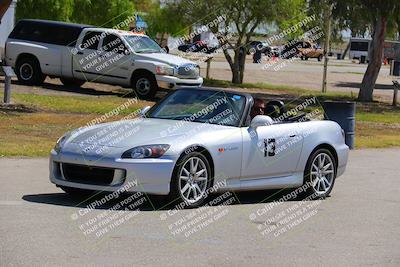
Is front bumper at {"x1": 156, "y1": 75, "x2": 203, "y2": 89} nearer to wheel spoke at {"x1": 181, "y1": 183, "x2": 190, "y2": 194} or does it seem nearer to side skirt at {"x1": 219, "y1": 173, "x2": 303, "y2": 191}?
side skirt at {"x1": 219, "y1": 173, "x2": 303, "y2": 191}

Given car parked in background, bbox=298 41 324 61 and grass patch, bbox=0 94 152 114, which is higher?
Result: grass patch, bbox=0 94 152 114

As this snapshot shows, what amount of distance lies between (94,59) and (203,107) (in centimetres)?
1693

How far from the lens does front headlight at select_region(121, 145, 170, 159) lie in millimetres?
9570

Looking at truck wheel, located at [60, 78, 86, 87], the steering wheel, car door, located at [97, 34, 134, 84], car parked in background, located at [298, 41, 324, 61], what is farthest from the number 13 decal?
car parked in background, located at [298, 41, 324, 61]

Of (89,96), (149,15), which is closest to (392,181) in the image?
(89,96)

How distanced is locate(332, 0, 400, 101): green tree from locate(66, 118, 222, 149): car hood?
23.7m

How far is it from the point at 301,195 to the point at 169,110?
205 centimetres

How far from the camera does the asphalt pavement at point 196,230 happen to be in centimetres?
757

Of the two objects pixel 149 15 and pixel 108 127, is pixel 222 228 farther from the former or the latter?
pixel 149 15

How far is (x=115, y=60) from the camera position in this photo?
89.5 feet

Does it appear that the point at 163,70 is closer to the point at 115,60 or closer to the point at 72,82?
the point at 115,60

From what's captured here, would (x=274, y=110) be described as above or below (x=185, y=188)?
above

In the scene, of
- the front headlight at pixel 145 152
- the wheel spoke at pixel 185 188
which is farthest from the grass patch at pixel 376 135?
the front headlight at pixel 145 152

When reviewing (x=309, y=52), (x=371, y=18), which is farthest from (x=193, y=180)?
(x=309, y=52)
